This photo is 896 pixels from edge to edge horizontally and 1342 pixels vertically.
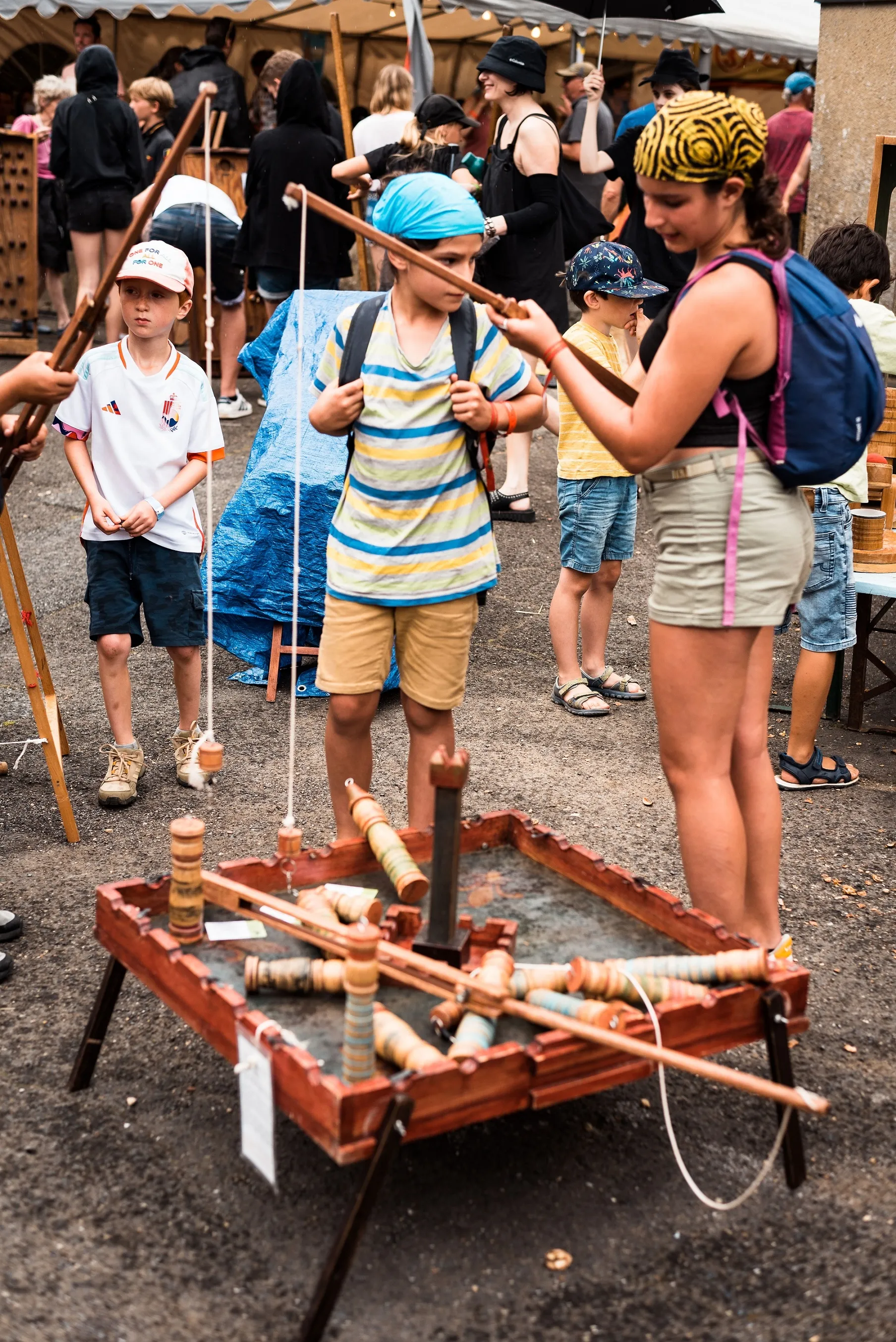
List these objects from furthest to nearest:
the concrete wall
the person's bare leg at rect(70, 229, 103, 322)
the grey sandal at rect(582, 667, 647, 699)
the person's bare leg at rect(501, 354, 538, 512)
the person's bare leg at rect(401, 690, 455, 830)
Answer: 1. the person's bare leg at rect(70, 229, 103, 322)
2. the person's bare leg at rect(501, 354, 538, 512)
3. the concrete wall
4. the grey sandal at rect(582, 667, 647, 699)
5. the person's bare leg at rect(401, 690, 455, 830)

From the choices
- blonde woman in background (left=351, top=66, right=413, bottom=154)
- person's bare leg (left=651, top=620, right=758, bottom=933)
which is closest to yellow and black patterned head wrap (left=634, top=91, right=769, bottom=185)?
person's bare leg (left=651, top=620, right=758, bottom=933)

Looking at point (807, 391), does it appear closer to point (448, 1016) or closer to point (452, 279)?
point (452, 279)

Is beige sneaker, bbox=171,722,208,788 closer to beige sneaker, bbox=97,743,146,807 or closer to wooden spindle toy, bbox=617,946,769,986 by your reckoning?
beige sneaker, bbox=97,743,146,807

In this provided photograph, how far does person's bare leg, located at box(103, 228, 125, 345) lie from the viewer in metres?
8.92

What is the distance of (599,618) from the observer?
17.6 ft

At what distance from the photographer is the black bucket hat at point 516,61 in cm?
644

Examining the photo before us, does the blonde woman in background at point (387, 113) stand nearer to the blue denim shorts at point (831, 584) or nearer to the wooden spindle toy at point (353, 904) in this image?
the blue denim shorts at point (831, 584)

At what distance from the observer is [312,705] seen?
5258 mm

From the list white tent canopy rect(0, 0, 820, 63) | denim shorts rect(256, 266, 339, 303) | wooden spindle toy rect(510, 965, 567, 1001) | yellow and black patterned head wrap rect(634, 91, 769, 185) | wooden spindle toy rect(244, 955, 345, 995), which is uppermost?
white tent canopy rect(0, 0, 820, 63)

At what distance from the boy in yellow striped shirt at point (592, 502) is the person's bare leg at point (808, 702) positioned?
2.76 feet

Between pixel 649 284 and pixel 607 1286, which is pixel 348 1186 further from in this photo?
pixel 649 284

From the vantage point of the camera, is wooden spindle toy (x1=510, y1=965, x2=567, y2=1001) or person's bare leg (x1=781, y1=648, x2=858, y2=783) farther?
person's bare leg (x1=781, y1=648, x2=858, y2=783)

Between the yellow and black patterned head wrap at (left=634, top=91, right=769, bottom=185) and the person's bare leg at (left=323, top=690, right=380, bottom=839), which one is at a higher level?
the yellow and black patterned head wrap at (left=634, top=91, right=769, bottom=185)

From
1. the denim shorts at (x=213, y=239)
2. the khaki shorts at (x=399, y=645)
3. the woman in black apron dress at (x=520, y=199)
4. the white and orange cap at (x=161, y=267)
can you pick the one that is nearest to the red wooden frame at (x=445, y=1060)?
the khaki shorts at (x=399, y=645)
